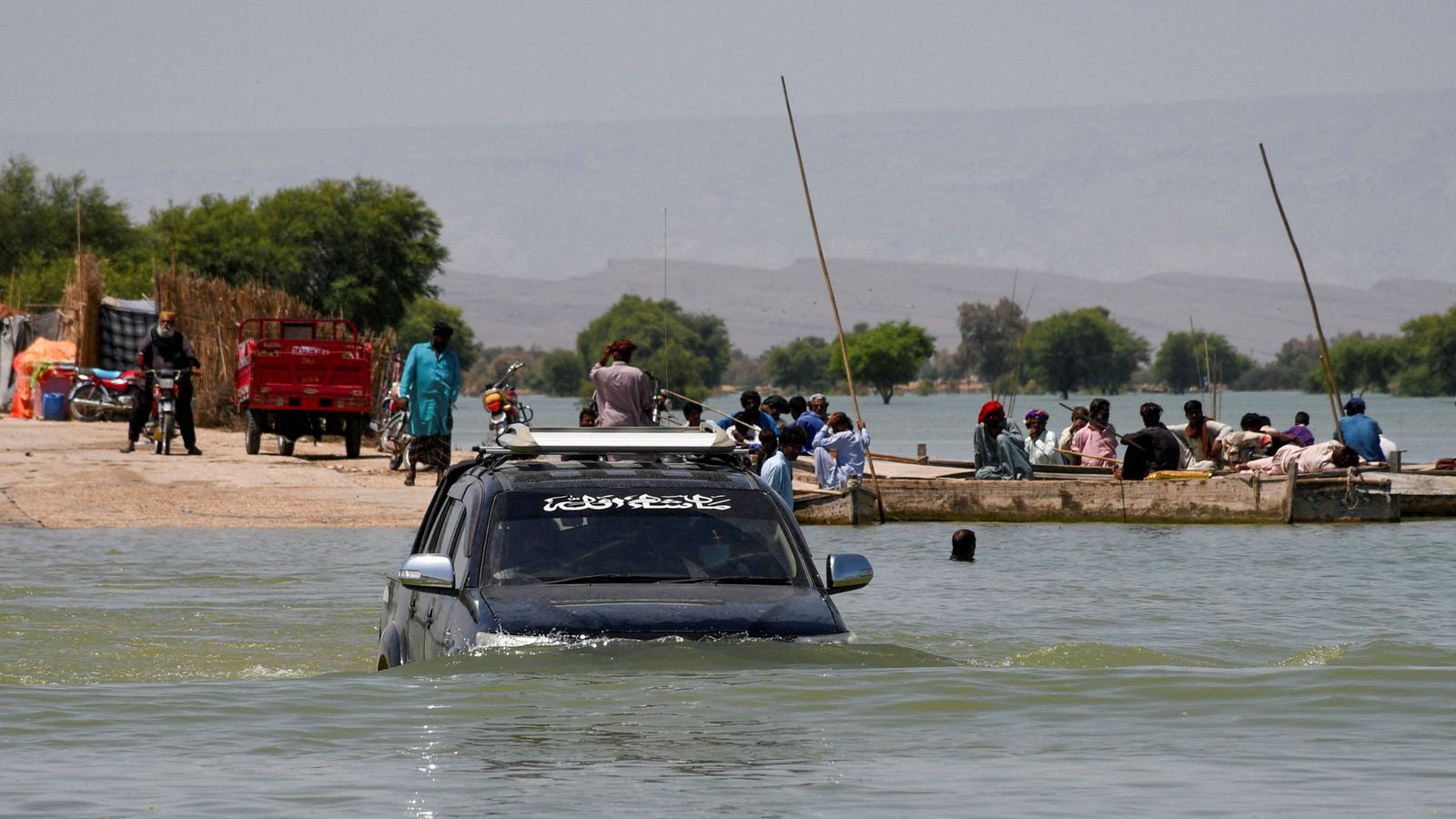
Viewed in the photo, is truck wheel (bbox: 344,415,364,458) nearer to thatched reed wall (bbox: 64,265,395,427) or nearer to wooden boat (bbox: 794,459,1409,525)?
thatched reed wall (bbox: 64,265,395,427)

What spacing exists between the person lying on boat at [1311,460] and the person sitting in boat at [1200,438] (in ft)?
3.20

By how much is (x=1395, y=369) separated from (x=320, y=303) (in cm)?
12049

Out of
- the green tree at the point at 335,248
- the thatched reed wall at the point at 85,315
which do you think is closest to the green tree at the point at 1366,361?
the green tree at the point at 335,248

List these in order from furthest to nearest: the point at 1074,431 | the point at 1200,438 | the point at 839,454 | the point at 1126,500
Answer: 1. the point at 1074,431
2. the point at 1200,438
3. the point at 1126,500
4. the point at 839,454

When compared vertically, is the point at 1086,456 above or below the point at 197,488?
above

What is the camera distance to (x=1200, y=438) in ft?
83.8

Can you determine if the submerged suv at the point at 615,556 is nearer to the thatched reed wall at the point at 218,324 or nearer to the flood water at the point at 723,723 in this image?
the flood water at the point at 723,723

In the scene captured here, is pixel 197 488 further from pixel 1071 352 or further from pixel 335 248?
pixel 1071 352

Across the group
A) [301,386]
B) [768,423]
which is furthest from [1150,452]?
[301,386]

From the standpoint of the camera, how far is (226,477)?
24.1 m

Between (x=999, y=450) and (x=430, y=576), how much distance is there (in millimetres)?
16291

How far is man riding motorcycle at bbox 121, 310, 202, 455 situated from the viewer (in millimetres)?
25797

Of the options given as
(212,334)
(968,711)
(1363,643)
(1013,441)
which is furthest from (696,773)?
(212,334)

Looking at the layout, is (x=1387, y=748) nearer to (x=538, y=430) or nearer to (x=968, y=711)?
(x=968, y=711)
